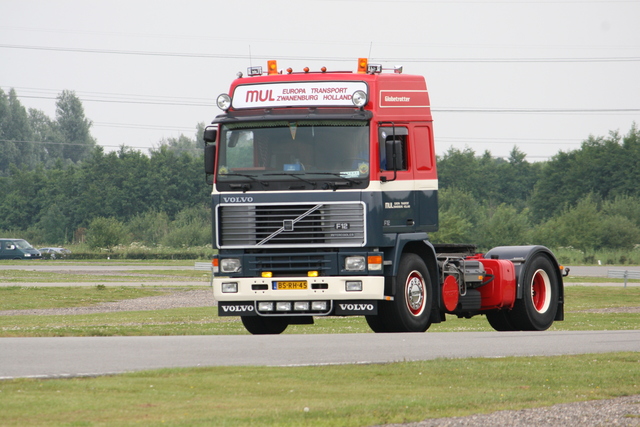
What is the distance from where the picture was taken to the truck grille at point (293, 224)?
15.7 metres

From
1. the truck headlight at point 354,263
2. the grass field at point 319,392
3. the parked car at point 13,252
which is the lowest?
the grass field at point 319,392

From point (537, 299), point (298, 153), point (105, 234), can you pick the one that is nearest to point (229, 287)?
point (298, 153)

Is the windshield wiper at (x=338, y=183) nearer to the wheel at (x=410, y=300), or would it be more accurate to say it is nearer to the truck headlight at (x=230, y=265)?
the wheel at (x=410, y=300)

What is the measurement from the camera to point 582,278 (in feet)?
164

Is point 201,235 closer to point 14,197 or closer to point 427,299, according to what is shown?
point 14,197

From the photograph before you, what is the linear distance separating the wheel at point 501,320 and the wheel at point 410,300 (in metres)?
2.72

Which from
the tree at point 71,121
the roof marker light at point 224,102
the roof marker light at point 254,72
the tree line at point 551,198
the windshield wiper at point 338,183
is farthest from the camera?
the tree at point 71,121

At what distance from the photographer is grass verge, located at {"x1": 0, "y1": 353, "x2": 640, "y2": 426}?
866 centimetres

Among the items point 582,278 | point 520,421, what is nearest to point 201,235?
point 582,278

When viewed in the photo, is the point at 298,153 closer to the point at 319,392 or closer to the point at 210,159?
the point at 210,159

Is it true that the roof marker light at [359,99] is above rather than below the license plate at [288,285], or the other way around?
above

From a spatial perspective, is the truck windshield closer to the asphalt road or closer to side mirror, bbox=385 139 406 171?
side mirror, bbox=385 139 406 171

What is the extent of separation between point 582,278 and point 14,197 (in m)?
74.1

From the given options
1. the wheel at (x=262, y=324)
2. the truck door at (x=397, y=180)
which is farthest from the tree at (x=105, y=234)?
the truck door at (x=397, y=180)
